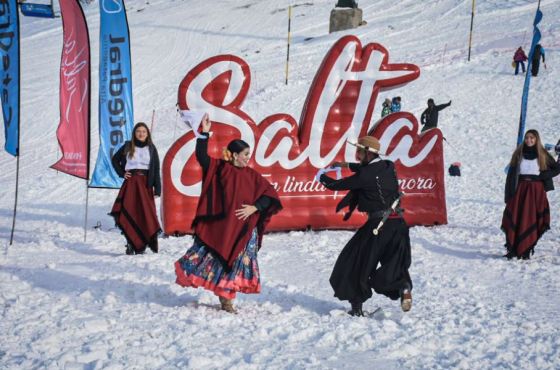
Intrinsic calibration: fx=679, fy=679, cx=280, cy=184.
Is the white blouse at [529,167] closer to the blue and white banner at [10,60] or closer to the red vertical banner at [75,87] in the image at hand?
the red vertical banner at [75,87]

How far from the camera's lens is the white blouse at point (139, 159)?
8594 millimetres

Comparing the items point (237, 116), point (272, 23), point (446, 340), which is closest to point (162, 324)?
point (446, 340)

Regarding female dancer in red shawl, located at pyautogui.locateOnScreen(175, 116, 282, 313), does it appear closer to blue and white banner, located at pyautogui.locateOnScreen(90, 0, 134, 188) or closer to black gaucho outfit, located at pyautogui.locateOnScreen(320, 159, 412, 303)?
black gaucho outfit, located at pyautogui.locateOnScreen(320, 159, 412, 303)

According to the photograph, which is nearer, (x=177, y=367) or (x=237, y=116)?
(x=177, y=367)

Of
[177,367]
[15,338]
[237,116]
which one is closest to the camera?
[177,367]

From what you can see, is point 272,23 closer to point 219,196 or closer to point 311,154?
point 311,154

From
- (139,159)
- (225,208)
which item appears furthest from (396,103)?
(225,208)

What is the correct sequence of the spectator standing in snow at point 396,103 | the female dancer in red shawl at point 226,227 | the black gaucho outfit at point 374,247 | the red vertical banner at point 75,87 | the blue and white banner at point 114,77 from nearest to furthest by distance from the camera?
the female dancer in red shawl at point 226,227, the black gaucho outfit at point 374,247, the red vertical banner at point 75,87, the blue and white banner at point 114,77, the spectator standing in snow at point 396,103

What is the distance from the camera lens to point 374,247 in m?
5.71

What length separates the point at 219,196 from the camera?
18.2ft

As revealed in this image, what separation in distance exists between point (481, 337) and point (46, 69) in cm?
2757

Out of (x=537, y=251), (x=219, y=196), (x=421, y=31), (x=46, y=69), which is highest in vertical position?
(x=421, y=31)

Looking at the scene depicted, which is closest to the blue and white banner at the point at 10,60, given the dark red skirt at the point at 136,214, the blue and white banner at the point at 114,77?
the blue and white banner at the point at 114,77

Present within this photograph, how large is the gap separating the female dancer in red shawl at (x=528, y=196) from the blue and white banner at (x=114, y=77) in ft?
18.1
